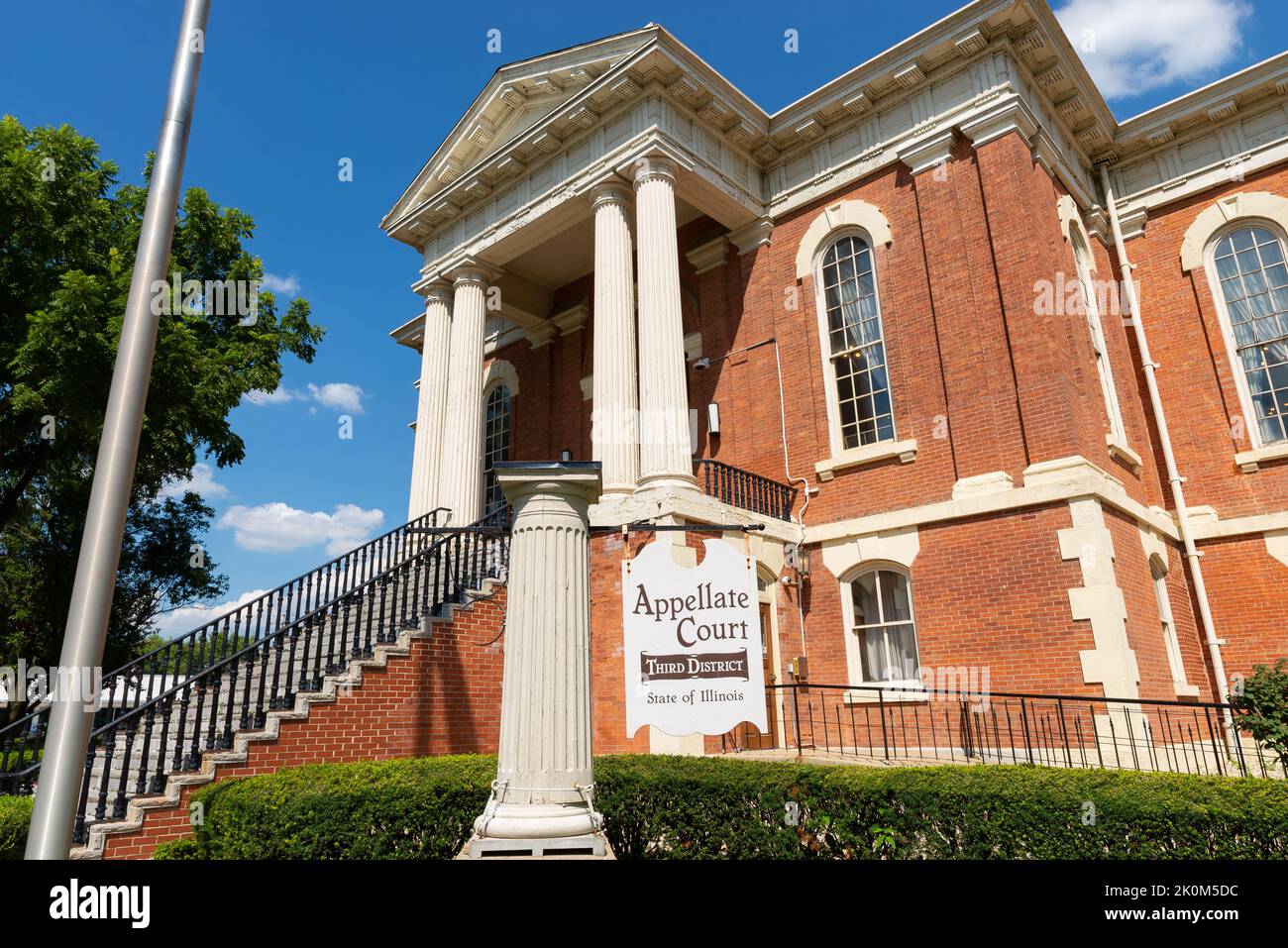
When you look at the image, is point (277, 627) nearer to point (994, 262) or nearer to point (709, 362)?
point (709, 362)

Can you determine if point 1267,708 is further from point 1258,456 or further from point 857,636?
point 1258,456

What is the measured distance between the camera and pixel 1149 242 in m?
15.9

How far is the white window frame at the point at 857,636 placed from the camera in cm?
1249

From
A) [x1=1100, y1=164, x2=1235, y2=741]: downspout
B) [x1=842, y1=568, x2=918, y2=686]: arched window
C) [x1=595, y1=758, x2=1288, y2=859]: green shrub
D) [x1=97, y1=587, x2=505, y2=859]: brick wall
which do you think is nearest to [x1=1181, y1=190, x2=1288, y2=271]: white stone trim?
[x1=1100, y1=164, x2=1235, y2=741]: downspout

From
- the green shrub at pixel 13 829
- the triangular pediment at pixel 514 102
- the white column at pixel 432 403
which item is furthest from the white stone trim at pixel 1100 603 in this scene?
the green shrub at pixel 13 829

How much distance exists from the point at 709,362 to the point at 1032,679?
8668 millimetres

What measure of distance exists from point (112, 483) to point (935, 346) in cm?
1232

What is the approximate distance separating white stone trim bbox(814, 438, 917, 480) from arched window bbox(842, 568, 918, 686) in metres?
1.91

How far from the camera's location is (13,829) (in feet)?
24.7

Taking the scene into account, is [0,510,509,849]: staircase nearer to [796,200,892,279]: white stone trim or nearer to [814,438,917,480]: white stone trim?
[814,438,917,480]: white stone trim

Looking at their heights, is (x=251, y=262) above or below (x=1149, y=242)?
above

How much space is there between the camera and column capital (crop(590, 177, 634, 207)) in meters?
15.2
